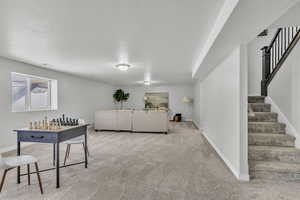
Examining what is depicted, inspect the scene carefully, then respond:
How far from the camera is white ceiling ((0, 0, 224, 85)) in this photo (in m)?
1.84

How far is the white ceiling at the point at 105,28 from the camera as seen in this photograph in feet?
6.05

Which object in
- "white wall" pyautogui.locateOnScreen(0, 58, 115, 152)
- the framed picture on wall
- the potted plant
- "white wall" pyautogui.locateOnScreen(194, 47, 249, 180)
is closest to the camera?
"white wall" pyautogui.locateOnScreen(194, 47, 249, 180)

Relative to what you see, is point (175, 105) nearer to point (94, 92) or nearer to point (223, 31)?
point (94, 92)

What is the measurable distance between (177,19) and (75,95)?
5.60 m

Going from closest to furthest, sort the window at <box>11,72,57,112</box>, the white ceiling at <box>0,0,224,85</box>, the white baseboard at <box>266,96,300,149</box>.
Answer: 1. the white ceiling at <box>0,0,224,85</box>
2. the white baseboard at <box>266,96,300,149</box>
3. the window at <box>11,72,57,112</box>

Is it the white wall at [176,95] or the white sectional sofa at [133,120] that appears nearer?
the white sectional sofa at [133,120]

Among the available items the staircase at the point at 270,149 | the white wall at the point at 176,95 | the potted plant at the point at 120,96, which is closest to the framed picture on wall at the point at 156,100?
the white wall at the point at 176,95

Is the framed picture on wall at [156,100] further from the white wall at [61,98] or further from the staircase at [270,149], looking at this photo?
the staircase at [270,149]

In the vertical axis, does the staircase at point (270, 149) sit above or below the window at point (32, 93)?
below

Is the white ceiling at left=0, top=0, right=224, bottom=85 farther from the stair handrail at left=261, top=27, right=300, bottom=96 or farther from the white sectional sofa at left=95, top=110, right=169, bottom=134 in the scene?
the white sectional sofa at left=95, top=110, right=169, bottom=134

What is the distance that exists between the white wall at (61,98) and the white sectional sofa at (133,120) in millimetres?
1063

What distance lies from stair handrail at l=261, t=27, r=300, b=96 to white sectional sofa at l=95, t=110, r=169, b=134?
10.6 feet

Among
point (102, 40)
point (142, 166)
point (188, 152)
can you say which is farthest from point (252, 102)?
point (102, 40)

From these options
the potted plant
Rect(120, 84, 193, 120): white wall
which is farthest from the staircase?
the potted plant
